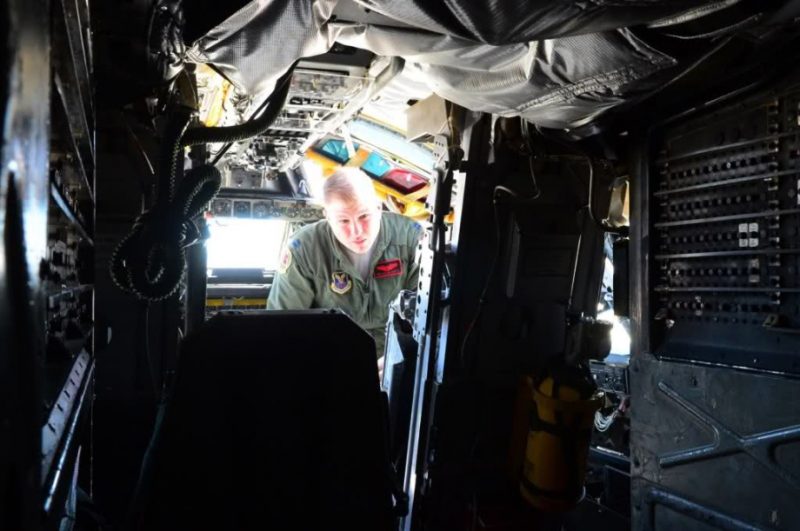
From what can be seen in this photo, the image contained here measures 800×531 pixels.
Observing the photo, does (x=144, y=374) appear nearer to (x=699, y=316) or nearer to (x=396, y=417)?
(x=396, y=417)

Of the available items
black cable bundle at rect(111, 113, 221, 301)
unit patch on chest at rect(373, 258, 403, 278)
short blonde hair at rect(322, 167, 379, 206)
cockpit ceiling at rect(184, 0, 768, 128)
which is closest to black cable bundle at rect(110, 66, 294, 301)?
black cable bundle at rect(111, 113, 221, 301)

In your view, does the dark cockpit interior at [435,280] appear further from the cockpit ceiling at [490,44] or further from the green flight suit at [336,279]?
the green flight suit at [336,279]

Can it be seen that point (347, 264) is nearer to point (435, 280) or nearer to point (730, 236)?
point (435, 280)

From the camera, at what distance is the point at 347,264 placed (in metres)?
4.78

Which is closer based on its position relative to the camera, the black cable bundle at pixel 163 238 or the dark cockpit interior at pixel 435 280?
the dark cockpit interior at pixel 435 280

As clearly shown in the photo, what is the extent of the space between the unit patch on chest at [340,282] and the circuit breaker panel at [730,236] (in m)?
2.82

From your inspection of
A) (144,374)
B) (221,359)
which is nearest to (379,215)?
(144,374)

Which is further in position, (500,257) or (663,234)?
(500,257)

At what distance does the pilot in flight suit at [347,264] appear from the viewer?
4.64 meters

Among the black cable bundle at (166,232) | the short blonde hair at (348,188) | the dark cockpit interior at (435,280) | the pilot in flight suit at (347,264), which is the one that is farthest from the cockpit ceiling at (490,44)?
the pilot in flight suit at (347,264)

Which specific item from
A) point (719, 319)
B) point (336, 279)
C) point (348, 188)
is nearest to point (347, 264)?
point (336, 279)

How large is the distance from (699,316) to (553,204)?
3.50 ft

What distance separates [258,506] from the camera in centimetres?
150

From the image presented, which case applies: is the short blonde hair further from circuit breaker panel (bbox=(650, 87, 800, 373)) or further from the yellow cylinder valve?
circuit breaker panel (bbox=(650, 87, 800, 373))
